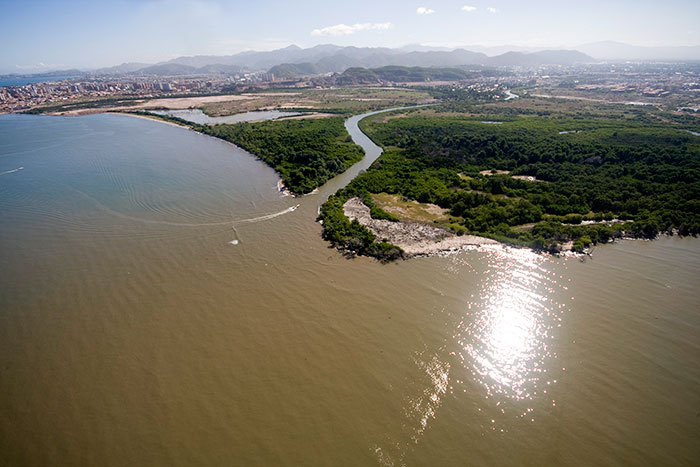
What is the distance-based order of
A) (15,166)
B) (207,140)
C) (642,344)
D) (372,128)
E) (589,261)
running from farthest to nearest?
(372,128) < (207,140) < (15,166) < (589,261) < (642,344)

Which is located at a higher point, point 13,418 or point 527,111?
point 527,111

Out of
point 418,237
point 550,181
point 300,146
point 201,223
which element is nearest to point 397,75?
point 300,146

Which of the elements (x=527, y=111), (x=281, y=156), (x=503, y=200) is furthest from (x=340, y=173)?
(x=527, y=111)

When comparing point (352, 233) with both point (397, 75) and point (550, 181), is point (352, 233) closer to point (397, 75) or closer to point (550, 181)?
point (550, 181)

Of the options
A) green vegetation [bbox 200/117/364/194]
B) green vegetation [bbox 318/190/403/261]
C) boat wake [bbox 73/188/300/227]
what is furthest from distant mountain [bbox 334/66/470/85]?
boat wake [bbox 73/188/300/227]

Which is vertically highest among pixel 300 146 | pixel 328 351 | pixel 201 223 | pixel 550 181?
pixel 300 146

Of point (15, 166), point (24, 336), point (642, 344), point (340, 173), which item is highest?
point (15, 166)

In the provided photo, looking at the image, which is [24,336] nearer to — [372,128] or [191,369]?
[191,369]
